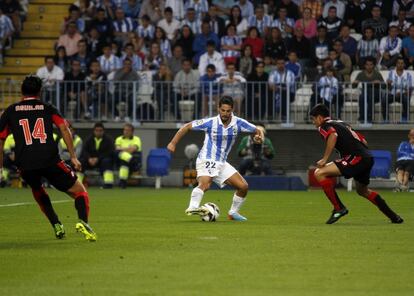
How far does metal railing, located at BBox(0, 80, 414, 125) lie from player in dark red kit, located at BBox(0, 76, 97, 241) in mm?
17032

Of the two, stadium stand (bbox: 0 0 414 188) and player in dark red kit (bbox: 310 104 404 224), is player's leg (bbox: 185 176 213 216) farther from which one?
stadium stand (bbox: 0 0 414 188)

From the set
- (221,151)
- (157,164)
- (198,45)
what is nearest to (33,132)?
(221,151)

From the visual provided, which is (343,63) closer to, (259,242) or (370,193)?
(370,193)

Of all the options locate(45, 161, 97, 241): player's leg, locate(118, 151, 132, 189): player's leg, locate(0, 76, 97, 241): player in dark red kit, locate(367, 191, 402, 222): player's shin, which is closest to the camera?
locate(0, 76, 97, 241): player in dark red kit

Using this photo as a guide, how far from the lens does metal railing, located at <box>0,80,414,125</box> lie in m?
31.4

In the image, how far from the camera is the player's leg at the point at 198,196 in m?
18.6

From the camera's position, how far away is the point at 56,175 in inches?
583

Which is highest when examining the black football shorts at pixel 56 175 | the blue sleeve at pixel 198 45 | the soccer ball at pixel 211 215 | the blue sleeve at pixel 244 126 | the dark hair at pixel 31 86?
the blue sleeve at pixel 198 45

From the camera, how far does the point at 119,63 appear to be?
33094 millimetres

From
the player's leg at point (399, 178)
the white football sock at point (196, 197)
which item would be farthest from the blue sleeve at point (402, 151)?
the white football sock at point (196, 197)

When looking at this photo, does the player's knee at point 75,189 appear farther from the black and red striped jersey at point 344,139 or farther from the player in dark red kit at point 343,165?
the black and red striped jersey at point 344,139

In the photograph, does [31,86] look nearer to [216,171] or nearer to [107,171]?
[216,171]

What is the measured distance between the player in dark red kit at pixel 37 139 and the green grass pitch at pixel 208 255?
2.52 ft

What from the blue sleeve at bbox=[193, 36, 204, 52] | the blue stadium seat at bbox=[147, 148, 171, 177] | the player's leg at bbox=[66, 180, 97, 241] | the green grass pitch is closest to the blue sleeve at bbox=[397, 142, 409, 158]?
the blue stadium seat at bbox=[147, 148, 171, 177]
